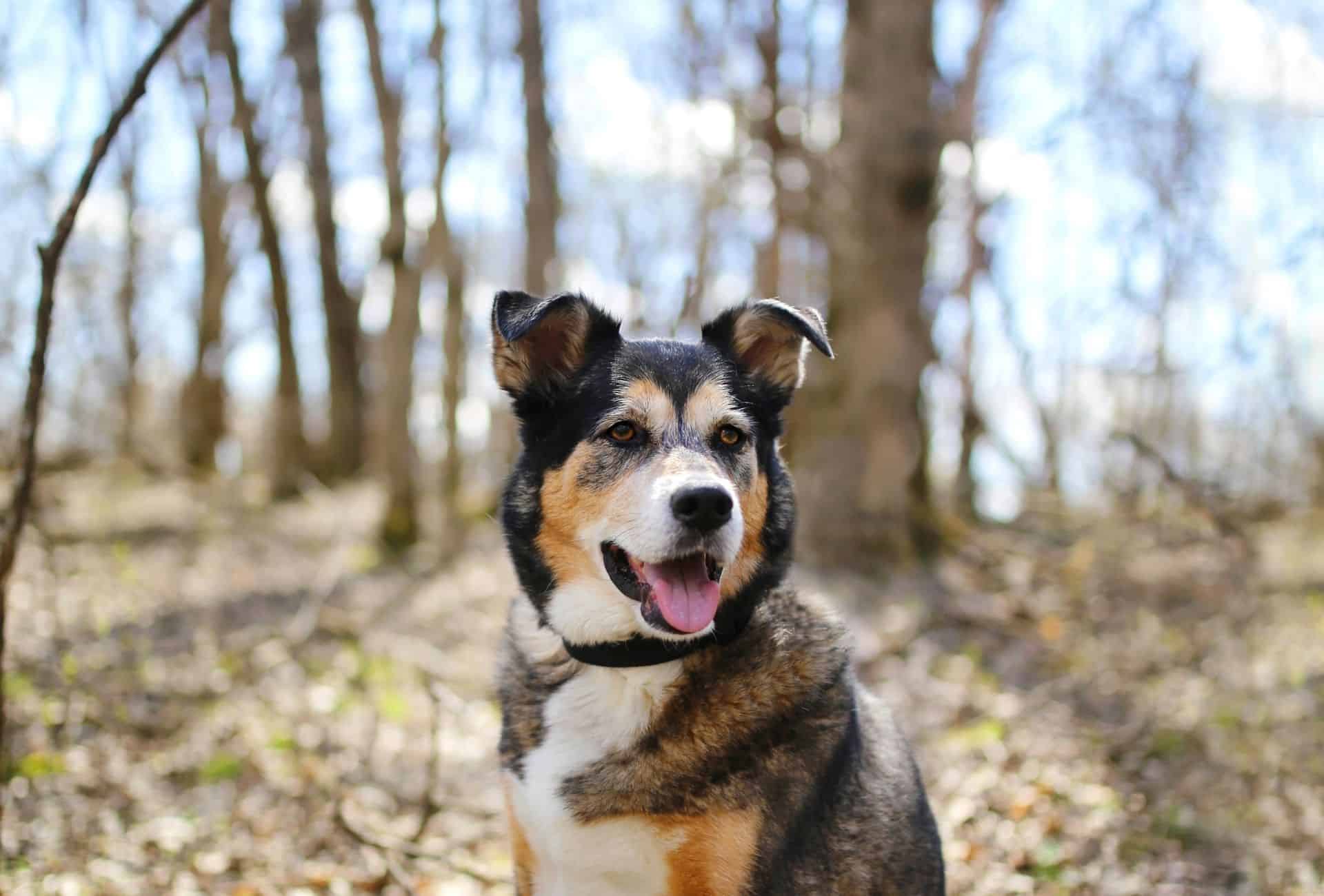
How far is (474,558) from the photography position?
14617mm

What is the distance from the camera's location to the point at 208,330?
69.2 feet

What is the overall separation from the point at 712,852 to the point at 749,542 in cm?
108

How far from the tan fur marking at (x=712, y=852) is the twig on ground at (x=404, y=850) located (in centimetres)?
205

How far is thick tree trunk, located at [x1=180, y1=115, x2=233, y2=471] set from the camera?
2062 cm

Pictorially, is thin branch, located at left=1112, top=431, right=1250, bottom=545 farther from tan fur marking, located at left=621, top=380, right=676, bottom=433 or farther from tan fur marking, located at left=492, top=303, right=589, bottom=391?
tan fur marking, located at left=492, top=303, right=589, bottom=391

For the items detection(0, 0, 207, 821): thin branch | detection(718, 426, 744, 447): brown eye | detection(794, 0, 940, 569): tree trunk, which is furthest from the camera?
detection(794, 0, 940, 569): tree trunk

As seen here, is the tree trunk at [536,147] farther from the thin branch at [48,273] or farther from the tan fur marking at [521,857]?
the tan fur marking at [521,857]

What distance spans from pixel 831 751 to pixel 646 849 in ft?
2.36

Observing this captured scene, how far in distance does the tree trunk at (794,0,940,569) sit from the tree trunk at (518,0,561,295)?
16.6ft

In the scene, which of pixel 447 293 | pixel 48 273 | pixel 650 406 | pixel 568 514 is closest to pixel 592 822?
pixel 568 514

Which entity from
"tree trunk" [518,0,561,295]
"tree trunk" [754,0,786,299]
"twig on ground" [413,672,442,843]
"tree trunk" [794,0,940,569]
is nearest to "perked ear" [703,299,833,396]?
"twig on ground" [413,672,442,843]

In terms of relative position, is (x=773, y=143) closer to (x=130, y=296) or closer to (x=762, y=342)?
(x=762, y=342)

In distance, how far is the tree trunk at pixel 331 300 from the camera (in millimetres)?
20391

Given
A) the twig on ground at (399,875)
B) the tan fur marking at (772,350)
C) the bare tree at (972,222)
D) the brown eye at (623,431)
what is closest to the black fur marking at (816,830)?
the brown eye at (623,431)
